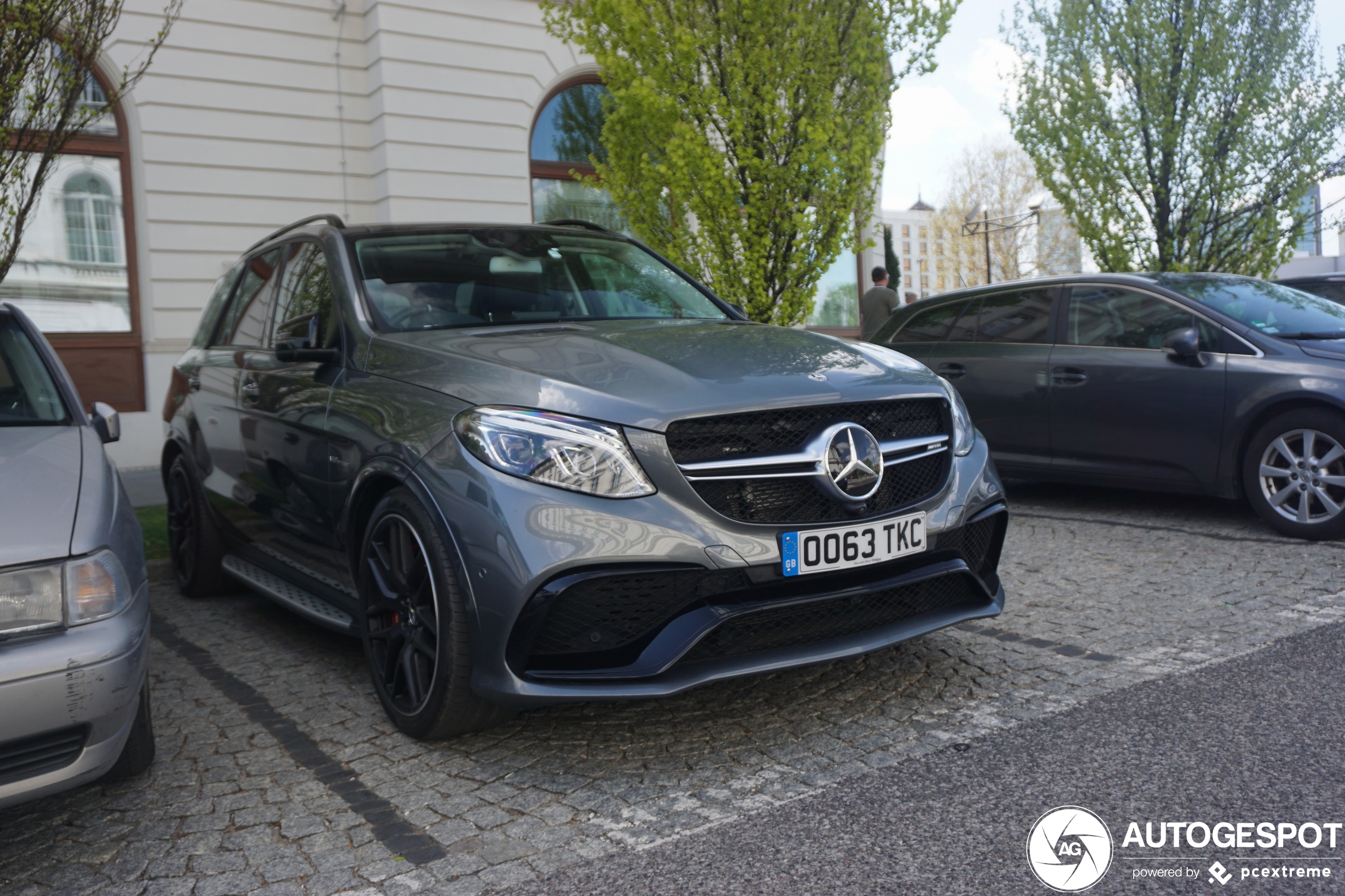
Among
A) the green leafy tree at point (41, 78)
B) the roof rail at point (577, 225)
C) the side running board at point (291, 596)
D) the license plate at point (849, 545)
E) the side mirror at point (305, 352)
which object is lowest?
the side running board at point (291, 596)

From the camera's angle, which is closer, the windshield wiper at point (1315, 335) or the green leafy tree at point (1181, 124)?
the windshield wiper at point (1315, 335)

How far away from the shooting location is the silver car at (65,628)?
2473mm

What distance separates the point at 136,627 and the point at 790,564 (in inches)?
65.2

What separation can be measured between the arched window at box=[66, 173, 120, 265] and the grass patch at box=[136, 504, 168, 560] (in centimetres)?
460

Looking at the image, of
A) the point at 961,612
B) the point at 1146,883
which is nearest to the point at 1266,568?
the point at 961,612

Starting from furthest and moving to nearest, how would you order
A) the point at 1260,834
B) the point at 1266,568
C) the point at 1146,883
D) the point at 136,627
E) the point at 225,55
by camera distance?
the point at 225,55 < the point at 1266,568 < the point at 136,627 < the point at 1260,834 < the point at 1146,883

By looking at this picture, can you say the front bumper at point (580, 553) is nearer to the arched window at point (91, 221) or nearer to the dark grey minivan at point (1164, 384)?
the dark grey minivan at point (1164, 384)

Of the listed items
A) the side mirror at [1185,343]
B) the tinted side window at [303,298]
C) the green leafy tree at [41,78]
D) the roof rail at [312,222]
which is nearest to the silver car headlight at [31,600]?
the tinted side window at [303,298]

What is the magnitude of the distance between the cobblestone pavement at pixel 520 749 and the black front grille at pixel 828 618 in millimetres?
327

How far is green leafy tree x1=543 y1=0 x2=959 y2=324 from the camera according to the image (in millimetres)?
7988

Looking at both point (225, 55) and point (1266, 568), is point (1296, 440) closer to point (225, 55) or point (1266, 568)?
point (1266, 568)

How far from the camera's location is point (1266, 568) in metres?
5.18

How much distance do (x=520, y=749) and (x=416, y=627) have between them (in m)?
0.48

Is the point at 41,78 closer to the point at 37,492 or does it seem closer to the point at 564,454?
the point at 37,492
